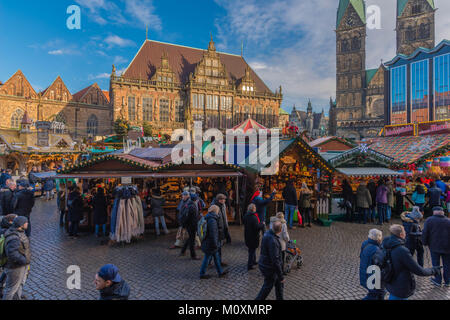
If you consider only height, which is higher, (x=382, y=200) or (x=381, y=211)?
(x=382, y=200)

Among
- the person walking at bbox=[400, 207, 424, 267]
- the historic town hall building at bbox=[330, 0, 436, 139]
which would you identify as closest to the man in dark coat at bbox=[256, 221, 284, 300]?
the person walking at bbox=[400, 207, 424, 267]

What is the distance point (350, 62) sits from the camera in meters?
63.8

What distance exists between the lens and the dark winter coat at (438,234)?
4480 mm

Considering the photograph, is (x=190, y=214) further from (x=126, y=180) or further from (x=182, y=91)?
(x=182, y=91)

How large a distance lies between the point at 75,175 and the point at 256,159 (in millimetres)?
6438

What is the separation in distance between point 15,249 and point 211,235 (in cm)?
308

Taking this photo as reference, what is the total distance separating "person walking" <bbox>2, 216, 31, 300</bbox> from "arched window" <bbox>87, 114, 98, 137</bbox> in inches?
1673

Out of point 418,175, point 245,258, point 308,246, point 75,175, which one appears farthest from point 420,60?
point 75,175

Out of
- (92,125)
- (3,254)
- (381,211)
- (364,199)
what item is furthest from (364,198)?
(92,125)

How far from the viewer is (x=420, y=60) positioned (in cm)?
1912

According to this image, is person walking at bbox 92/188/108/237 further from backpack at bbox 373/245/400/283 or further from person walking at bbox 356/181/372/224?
person walking at bbox 356/181/372/224

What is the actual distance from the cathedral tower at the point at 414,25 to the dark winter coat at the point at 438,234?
68.8 metres
